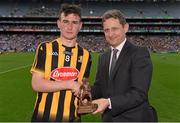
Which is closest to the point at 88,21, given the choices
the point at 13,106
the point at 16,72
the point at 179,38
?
the point at 179,38

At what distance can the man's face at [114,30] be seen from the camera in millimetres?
4446

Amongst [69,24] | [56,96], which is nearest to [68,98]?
[56,96]

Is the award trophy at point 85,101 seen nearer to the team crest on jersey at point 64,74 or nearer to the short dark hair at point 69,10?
the team crest on jersey at point 64,74

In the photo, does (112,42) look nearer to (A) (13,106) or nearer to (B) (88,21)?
(A) (13,106)

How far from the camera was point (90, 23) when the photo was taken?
8012cm

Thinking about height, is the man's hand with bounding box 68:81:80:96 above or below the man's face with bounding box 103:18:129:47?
below

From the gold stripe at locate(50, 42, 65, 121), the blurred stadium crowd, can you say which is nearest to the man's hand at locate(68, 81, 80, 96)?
the gold stripe at locate(50, 42, 65, 121)

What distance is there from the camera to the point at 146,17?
80.9 metres

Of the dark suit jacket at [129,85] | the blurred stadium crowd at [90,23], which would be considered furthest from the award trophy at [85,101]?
the blurred stadium crowd at [90,23]

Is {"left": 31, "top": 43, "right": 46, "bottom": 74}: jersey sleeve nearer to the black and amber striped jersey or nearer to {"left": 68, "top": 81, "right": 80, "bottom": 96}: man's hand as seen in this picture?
the black and amber striped jersey

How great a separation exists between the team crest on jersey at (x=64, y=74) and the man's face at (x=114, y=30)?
0.84 metres

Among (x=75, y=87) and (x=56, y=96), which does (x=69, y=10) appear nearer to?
(x=75, y=87)

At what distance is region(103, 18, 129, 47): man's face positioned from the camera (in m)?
4.45

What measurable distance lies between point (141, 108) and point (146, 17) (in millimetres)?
77613
